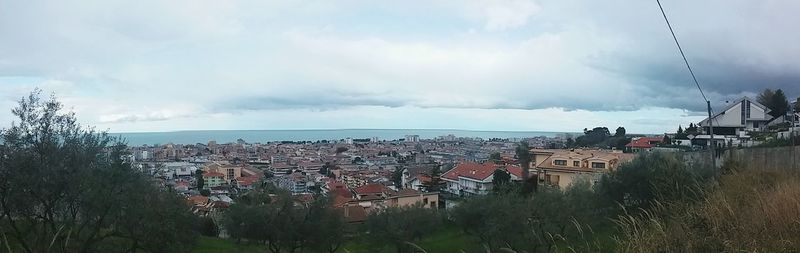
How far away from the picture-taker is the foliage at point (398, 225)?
20.6 metres

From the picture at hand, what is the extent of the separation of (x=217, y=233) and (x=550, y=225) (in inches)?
844

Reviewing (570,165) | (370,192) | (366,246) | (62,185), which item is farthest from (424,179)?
(62,185)

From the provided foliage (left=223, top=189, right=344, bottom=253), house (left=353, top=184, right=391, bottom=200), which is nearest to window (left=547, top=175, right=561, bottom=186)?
house (left=353, top=184, right=391, bottom=200)

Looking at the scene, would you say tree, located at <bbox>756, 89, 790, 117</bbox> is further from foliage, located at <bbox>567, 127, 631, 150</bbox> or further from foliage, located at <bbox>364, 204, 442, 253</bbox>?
foliage, located at <bbox>364, 204, 442, 253</bbox>

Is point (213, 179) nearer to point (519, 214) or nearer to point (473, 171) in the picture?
point (473, 171)

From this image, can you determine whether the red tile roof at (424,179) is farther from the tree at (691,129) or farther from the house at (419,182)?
the tree at (691,129)

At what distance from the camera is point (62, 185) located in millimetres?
10156

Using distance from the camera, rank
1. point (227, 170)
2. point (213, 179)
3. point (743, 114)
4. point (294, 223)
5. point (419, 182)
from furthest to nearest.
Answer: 1. point (227, 170)
2. point (213, 179)
3. point (419, 182)
4. point (743, 114)
5. point (294, 223)

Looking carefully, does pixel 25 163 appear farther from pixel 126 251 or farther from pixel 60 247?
pixel 126 251

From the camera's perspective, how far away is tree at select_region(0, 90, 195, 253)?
10.0 meters

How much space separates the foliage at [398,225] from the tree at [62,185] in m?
9.75

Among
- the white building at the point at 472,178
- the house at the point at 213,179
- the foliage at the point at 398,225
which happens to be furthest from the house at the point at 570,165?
the house at the point at 213,179

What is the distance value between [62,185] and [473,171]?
39725 mm

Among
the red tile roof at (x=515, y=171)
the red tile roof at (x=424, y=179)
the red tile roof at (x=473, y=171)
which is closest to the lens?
the red tile roof at (x=515, y=171)
